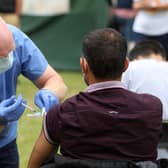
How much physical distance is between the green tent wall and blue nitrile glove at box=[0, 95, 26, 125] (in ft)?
18.0

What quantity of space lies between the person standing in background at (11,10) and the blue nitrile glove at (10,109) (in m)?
5.07

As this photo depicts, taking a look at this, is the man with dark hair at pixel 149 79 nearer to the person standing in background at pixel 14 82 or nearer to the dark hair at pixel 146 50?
the person standing in background at pixel 14 82

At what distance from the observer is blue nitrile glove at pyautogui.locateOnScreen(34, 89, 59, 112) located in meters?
2.57

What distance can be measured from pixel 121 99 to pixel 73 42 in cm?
576

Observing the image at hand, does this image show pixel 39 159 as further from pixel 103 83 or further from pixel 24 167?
pixel 24 167

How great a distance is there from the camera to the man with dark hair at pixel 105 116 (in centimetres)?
231

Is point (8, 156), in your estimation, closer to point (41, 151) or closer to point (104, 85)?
point (41, 151)

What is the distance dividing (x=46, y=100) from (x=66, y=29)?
550 cm

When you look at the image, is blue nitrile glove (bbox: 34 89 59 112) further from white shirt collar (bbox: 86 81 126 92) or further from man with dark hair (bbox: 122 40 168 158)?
man with dark hair (bbox: 122 40 168 158)

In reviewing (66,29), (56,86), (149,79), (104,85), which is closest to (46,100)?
(56,86)

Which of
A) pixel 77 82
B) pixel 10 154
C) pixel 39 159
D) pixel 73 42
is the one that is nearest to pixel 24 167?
pixel 10 154

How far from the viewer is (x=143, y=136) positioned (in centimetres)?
235

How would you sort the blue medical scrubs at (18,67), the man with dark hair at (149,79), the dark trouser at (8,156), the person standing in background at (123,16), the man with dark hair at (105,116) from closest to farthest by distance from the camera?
the man with dark hair at (105,116) < the blue medical scrubs at (18,67) < the dark trouser at (8,156) < the man with dark hair at (149,79) < the person standing in background at (123,16)

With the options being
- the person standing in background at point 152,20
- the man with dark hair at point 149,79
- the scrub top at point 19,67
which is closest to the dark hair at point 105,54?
the scrub top at point 19,67
